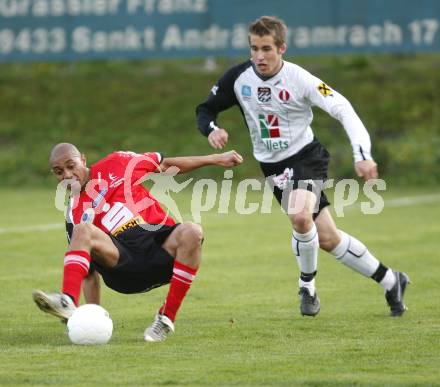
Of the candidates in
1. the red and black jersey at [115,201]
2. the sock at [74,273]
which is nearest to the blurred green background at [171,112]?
the red and black jersey at [115,201]

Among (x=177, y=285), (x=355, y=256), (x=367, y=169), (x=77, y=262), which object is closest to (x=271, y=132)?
(x=355, y=256)

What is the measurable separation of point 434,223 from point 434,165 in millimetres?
7249

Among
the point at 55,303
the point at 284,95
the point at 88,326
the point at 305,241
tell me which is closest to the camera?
the point at 55,303

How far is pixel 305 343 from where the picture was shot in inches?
283

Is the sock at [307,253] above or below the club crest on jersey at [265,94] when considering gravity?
below

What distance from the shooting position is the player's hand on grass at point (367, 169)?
7389 mm

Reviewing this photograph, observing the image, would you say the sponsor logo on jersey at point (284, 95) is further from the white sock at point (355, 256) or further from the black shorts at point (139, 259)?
the black shorts at point (139, 259)

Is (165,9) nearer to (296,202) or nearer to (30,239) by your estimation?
(30,239)

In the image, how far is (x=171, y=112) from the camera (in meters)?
25.6

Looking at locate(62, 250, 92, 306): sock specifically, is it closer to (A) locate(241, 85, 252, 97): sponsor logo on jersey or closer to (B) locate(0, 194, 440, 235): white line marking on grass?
(A) locate(241, 85, 252, 97): sponsor logo on jersey

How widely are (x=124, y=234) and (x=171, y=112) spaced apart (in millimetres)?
18079

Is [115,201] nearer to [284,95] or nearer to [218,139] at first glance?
[218,139]

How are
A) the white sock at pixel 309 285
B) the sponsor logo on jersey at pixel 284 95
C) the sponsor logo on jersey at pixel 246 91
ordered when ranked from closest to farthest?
the white sock at pixel 309 285 < the sponsor logo on jersey at pixel 284 95 < the sponsor logo on jersey at pixel 246 91

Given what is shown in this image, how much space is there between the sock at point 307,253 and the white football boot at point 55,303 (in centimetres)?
222
